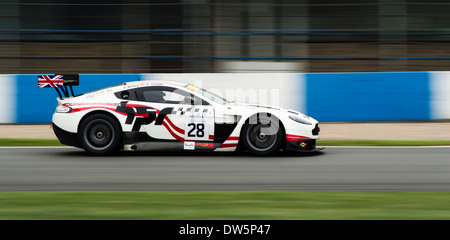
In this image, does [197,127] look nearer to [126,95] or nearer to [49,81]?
[126,95]

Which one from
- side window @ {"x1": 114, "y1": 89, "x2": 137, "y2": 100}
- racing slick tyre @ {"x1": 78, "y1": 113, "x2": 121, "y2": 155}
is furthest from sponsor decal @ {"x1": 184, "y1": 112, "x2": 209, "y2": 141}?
racing slick tyre @ {"x1": 78, "y1": 113, "x2": 121, "y2": 155}

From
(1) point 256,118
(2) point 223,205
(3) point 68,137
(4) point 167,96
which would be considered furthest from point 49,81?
(2) point 223,205

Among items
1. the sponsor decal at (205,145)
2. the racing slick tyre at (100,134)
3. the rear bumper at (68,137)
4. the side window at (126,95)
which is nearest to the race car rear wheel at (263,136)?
the sponsor decal at (205,145)

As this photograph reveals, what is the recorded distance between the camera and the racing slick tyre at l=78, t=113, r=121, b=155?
9336 millimetres

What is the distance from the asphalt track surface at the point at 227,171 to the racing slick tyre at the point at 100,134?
0.21 m

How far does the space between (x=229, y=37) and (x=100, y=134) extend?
6.59m

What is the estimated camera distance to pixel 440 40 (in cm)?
1658

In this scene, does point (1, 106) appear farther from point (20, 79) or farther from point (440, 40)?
point (440, 40)

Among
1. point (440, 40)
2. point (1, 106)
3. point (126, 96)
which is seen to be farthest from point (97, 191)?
point (440, 40)

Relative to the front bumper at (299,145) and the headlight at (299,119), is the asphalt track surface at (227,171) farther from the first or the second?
the headlight at (299,119)

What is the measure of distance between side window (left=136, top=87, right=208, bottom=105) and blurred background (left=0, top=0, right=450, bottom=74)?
216 inches

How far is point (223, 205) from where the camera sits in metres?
5.77

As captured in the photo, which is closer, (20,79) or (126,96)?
(126,96)
